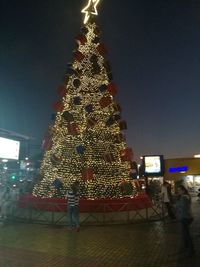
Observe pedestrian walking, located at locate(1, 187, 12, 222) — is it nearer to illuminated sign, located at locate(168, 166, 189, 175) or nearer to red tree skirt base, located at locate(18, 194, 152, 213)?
red tree skirt base, located at locate(18, 194, 152, 213)

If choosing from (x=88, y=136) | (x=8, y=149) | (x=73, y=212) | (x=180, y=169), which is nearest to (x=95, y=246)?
(x=73, y=212)

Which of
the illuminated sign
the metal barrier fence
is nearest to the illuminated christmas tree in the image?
the metal barrier fence

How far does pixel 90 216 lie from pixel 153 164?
14.4 metres

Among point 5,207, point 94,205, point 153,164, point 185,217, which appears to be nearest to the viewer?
point 185,217

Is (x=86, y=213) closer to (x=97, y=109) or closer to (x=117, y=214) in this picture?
(x=117, y=214)

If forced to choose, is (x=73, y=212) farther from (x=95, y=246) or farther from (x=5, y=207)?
(x=5, y=207)

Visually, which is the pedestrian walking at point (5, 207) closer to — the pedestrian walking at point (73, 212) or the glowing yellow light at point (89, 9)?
the pedestrian walking at point (73, 212)

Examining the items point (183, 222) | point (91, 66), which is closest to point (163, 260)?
point (183, 222)

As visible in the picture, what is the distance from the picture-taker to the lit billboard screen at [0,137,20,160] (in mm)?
22375

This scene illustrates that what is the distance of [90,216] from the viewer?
1352cm

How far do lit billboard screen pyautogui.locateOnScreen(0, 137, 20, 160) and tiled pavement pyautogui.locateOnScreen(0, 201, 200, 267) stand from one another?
11.1m

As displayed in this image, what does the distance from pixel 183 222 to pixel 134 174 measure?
28.6ft

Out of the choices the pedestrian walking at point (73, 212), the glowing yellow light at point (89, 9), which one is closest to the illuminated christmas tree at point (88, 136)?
the glowing yellow light at point (89, 9)

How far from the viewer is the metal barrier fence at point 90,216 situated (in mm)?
12758
